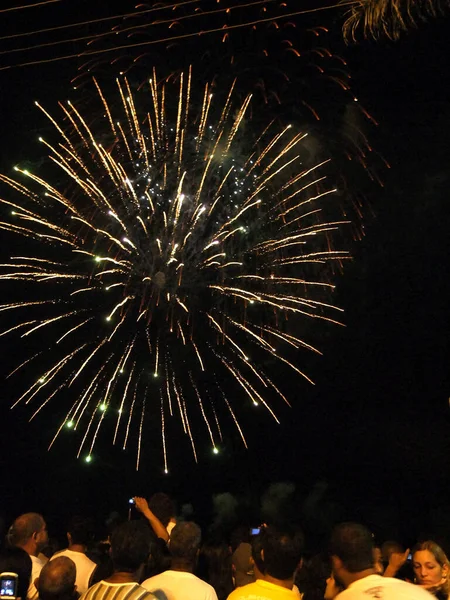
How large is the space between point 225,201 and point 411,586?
908 centimetres

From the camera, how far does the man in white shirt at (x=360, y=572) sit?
3.83 metres

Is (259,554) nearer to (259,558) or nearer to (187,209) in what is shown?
(259,558)

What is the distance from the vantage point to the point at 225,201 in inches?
490

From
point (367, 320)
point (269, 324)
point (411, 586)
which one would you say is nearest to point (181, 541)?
point (411, 586)

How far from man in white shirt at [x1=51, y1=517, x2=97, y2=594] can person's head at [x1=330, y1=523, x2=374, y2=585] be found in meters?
3.05

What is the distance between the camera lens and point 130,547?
15.2 feet

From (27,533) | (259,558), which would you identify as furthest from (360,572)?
(27,533)

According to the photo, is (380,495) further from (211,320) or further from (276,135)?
(276,135)

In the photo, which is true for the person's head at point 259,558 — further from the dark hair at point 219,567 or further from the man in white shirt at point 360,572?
the dark hair at point 219,567

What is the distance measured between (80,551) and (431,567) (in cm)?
304

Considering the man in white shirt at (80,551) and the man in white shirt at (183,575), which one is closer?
the man in white shirt at (183,575)

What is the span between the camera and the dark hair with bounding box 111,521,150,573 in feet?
15.1

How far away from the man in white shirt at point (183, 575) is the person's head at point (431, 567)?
1408 millimetres

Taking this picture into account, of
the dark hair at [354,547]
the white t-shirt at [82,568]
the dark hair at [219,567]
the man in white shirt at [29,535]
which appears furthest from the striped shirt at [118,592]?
the dark hair at [219,567]
